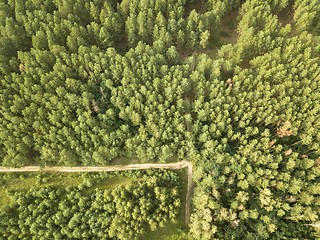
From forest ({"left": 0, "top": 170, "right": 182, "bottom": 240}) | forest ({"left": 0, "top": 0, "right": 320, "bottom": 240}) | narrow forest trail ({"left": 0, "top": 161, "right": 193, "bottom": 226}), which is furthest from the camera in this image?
narrow forest trail ({"left": 0, "top": 161, "right": 193, "bottom": 226})

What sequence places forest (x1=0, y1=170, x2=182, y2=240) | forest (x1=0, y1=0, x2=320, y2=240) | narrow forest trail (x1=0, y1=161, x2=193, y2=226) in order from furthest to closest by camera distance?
narrow forest trail (x1=0, y1=161, x2=193, y2=226), forest (x1=0, y1=0, x2=320, y2=240), forest (x1=0, y1=170, x2=182, y2=240)

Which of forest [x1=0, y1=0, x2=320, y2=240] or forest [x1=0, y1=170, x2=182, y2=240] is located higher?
forest [x1=0, y1=0, x2=320, y2=240]

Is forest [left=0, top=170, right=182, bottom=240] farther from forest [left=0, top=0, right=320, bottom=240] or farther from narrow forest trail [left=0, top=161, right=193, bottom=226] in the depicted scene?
narrow forest trail [left=0, top=161, right=193, bottom=226]

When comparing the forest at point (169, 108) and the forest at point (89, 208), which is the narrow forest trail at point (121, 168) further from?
the forest at point (89, 208)

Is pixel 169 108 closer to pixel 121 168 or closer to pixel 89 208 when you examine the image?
pixel 121 168

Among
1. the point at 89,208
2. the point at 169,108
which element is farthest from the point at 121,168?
the point at 169,108

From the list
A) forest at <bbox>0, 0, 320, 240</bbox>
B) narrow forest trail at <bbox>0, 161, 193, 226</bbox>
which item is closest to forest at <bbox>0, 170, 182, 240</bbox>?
forest at <bbox>0, 0, 320, 240</bbox>

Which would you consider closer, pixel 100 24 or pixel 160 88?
pixel 160 88

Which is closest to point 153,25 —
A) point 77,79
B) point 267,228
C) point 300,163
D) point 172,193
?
point 77,79

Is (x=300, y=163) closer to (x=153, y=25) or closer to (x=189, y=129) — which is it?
(x=189, y=129)
